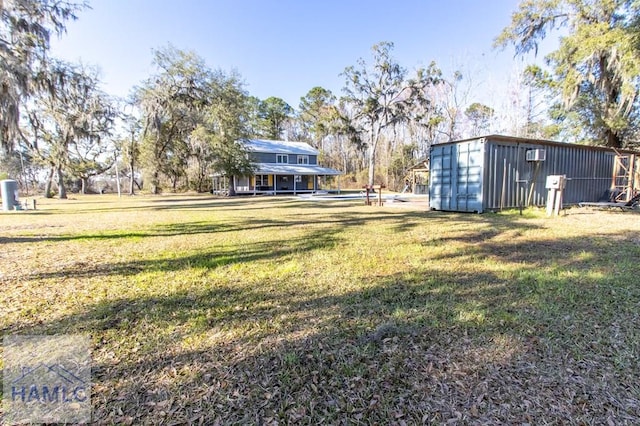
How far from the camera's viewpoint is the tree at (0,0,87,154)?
1000 centimetres

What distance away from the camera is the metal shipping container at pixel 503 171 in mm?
10289

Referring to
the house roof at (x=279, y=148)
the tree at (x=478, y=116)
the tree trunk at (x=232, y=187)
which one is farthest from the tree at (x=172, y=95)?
the tree at (x=478, y=116)

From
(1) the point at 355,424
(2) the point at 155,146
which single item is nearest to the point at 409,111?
(2) the point at 155,146

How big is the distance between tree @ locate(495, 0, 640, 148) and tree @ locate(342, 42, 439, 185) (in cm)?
864

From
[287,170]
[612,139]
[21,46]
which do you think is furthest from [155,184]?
[612,139]

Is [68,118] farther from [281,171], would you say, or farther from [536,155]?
[536,155]

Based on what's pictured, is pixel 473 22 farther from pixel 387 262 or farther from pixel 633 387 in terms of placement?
pixel 633 387

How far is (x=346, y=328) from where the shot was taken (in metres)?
2.63

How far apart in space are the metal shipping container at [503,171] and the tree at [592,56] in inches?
179

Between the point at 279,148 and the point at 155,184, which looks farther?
the point at 279,148

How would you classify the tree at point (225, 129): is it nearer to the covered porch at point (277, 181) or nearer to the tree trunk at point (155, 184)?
the covered porch at point (277, 181)

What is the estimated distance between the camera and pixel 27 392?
1872 millimetres

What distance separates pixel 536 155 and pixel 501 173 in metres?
1.34

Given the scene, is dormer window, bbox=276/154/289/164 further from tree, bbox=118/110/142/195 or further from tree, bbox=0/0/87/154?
tree, bbox=0/0/87/154
